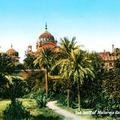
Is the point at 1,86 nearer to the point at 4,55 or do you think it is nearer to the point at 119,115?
the point at 4,55

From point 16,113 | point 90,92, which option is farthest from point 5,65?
point 90,92

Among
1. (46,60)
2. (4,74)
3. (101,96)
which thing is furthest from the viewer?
(46,60)

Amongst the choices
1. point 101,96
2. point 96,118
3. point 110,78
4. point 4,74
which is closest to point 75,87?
point 101,96

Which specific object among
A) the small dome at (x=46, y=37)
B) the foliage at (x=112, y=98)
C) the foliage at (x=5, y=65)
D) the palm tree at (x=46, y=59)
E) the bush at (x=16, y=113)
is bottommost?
the bush at (x=16, y=113)

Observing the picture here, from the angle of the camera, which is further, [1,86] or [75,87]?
[75,87]

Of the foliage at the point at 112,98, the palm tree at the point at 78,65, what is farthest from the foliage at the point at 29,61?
the foliage at the point at 112,98

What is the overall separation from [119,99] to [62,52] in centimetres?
1259

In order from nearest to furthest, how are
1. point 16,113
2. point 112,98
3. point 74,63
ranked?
point 16,113
point 112,98
point 74,63

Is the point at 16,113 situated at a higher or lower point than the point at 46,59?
lower

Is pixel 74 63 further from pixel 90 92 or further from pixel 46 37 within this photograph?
pixel 46 37

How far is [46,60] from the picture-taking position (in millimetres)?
70562

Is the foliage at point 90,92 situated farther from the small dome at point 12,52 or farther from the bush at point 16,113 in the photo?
the small dome at point 12,52

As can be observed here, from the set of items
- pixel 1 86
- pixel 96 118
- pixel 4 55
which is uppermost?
pixel 4 55

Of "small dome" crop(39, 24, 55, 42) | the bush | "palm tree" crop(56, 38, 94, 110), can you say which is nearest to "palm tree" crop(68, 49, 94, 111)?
"palm tree" crop(56, 38, 94, 110)
